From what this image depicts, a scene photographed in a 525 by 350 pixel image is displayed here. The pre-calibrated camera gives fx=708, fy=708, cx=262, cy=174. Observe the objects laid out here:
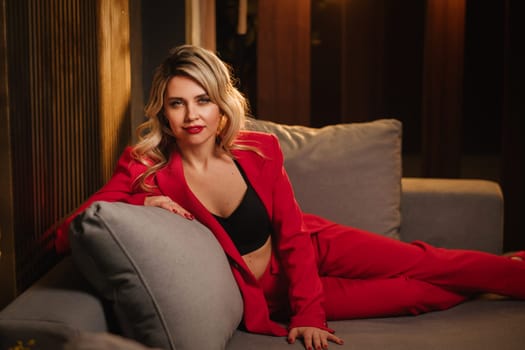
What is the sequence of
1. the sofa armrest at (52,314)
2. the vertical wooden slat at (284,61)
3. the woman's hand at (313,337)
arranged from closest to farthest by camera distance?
the sofa armrest at (52,314), the woman's hand at (313,337), the vertical wooden slat at (284,61)

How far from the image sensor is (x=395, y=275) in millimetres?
1921

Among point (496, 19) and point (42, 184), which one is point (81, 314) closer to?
point (42, 184)

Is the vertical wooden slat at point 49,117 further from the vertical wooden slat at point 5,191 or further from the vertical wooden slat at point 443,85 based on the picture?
the vertical wooden slat at point 443,85

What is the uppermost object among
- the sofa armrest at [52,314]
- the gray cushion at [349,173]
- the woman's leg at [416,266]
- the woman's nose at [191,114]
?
the woman's nose at [191,114]

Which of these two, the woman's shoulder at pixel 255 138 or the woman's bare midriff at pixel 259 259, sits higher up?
the woman's shoulder at pixel 255 138

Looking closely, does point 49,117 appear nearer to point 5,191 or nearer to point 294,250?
point 5,191

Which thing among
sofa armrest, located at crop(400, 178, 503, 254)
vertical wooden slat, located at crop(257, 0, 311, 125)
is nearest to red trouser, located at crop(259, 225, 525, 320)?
sofa armrest, located at crop(400, 178, 503, 254)

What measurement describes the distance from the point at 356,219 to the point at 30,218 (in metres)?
0.98

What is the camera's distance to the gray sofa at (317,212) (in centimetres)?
130

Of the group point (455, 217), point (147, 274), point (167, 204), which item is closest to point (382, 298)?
point (455, 217)

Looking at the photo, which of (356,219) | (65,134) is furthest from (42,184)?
(356,219)

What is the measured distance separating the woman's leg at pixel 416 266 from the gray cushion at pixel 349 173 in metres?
0.15

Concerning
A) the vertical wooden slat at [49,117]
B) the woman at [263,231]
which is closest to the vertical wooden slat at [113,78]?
the vertical wooden slat at [49,117]

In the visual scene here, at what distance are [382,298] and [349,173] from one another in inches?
17.0
